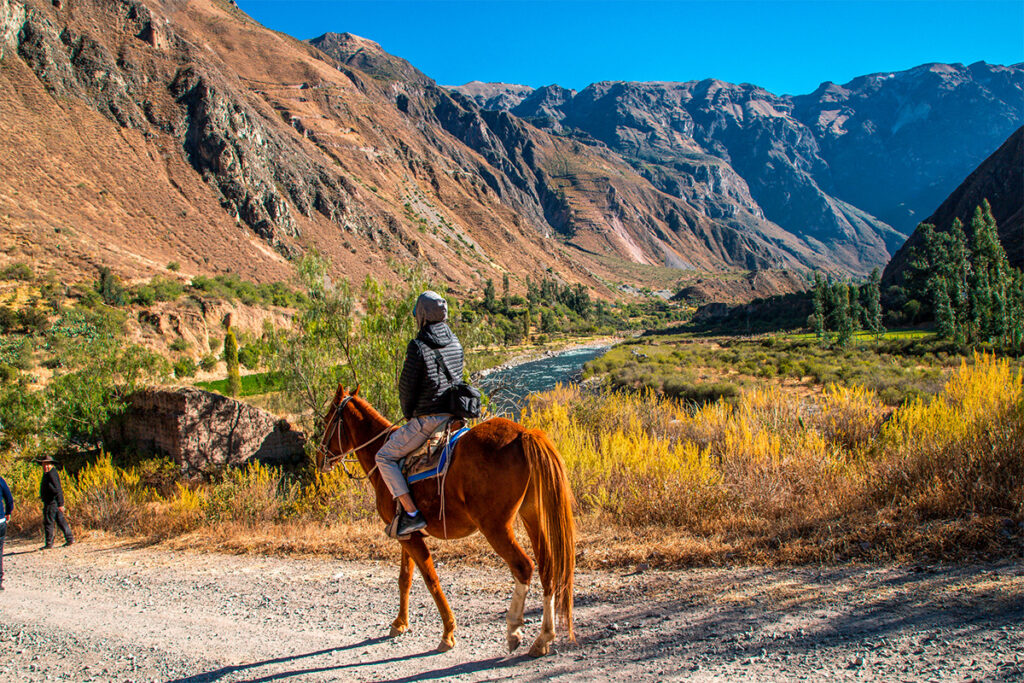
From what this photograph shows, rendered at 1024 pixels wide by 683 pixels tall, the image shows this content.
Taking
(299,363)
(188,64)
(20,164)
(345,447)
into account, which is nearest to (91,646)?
(345,447)

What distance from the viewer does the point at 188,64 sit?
74625mm

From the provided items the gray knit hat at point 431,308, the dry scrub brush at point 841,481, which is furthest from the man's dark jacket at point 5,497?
the dry scrub brush at point 841,481

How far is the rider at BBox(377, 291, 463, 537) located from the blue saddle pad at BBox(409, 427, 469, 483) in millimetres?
107

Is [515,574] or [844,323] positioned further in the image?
[844,323]

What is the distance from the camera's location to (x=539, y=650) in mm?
3928

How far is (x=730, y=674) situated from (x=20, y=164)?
209 ft

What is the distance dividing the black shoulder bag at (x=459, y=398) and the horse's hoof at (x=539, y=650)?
65.9 inches

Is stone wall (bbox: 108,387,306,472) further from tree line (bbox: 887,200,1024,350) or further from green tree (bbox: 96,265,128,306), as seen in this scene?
green tree (bbox: 96,265,128,306)

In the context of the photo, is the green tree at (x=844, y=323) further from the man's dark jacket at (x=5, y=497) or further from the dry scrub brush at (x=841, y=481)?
the man's dark jacket at (x=5, y=497)

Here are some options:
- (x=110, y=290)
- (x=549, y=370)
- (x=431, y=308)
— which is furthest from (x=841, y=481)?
(x=110, y=290)

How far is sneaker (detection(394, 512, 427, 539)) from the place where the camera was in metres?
4.24

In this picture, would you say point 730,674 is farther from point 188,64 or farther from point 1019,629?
point 188,64

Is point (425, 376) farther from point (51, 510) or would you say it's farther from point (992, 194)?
point (992, 194)

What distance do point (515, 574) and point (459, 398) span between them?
1315mm
